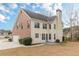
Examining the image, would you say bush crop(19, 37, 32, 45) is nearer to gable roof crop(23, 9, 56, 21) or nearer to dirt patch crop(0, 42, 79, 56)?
dirt patch crop(0, 42, 79, 56)

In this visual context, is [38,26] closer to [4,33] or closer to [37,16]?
[37,16]

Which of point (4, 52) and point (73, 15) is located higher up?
point (73, 15)

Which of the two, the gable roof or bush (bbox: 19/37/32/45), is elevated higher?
the gable roof

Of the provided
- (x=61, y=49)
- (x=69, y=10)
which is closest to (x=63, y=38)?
(x=61, y=49)

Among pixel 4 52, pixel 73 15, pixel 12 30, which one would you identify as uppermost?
pixel 73 15

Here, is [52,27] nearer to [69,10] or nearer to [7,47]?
[69,10]

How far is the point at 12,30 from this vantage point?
3.07 metres

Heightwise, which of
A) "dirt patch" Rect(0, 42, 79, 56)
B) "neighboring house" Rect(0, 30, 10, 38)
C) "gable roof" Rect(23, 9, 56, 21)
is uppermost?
"gable roof" Rect(23, 9, 56, 21)

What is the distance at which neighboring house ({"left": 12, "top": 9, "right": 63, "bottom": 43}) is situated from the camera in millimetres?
3061

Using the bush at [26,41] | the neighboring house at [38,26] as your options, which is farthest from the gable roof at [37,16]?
→ the bush at [26,41]

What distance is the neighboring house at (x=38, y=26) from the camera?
3.06m

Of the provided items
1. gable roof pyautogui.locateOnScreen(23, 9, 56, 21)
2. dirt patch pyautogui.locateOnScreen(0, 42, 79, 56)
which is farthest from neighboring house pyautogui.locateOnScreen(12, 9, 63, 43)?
dirt patch pyautogui.locateOnScreen(0, 42, 79, 56)

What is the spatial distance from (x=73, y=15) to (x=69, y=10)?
0.09m

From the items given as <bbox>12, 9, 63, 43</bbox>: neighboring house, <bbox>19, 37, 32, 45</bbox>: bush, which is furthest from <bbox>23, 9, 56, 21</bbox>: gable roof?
<bbox>19, 37, 32, 45</bbox>: bush
